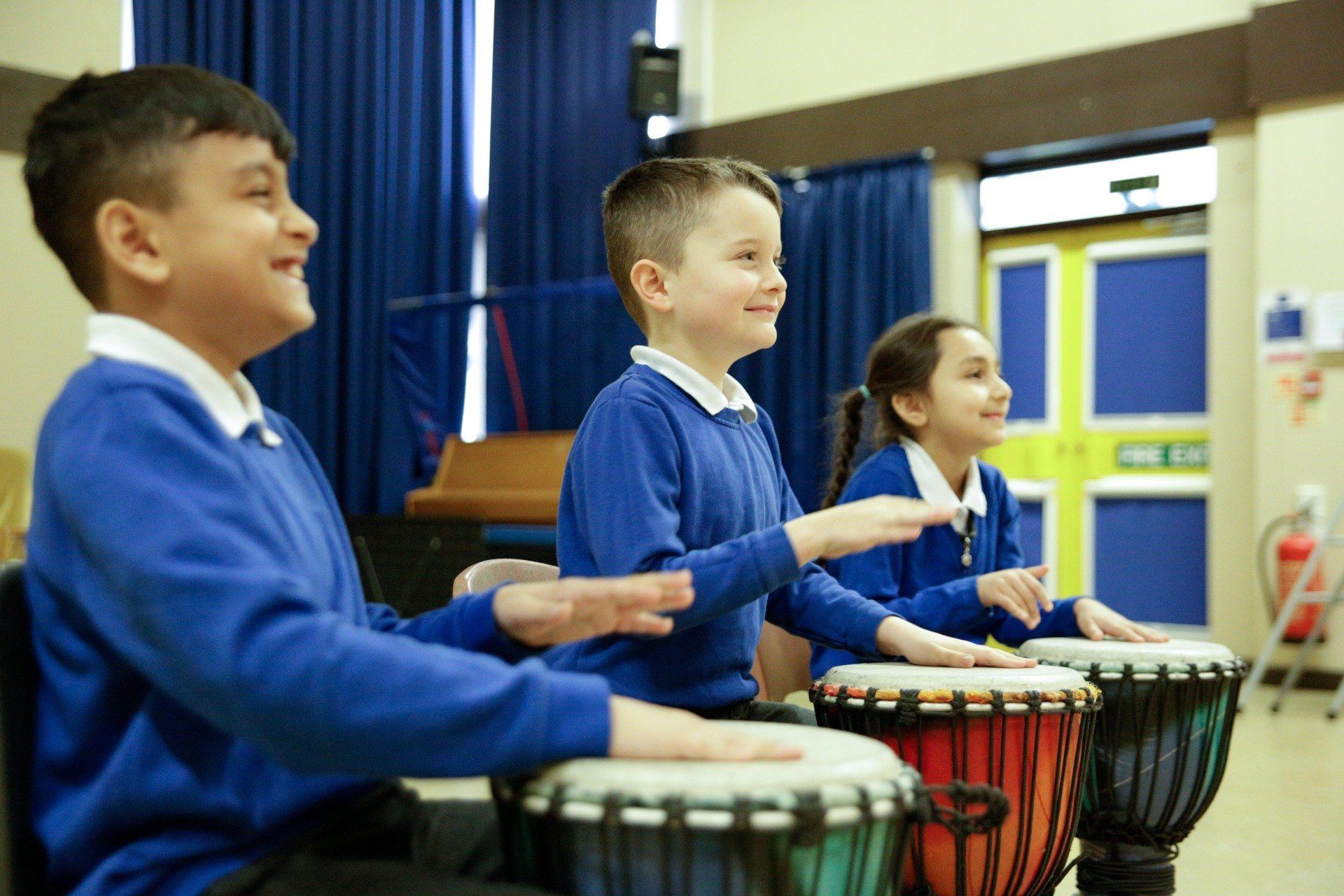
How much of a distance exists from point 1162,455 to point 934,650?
4970 mm

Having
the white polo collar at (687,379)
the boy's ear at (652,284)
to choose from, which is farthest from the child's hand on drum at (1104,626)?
the boy's ear at (652,284)

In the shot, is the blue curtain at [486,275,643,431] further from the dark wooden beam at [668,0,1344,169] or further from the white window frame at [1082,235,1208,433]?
the white window frame at [1082,235,1208,433]

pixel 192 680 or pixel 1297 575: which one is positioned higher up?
pixel 192 680

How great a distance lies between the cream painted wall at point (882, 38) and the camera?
236 inches

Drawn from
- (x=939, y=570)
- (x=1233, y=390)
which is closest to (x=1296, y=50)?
(x=1233, y=390)

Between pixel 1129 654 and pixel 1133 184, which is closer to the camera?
pixel 1129 654

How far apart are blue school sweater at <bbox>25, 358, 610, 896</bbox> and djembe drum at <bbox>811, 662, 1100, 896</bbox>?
25.8 inches

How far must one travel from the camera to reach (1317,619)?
5.22m

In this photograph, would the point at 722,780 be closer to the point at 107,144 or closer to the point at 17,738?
the point at 17,738

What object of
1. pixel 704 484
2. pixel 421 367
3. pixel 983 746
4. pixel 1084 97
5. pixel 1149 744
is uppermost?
pixel 1084 97

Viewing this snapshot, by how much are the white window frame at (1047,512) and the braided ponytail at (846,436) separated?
386 cm

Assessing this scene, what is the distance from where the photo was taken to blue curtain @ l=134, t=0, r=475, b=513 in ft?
20.8

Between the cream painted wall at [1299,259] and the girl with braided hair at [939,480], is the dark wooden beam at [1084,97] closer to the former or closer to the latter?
the cream painted wall at [1299,259]

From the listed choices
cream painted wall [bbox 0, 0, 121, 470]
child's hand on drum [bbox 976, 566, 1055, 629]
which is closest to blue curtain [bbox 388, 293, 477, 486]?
cream painted wall [bbox 0, 0, 121, 470]
